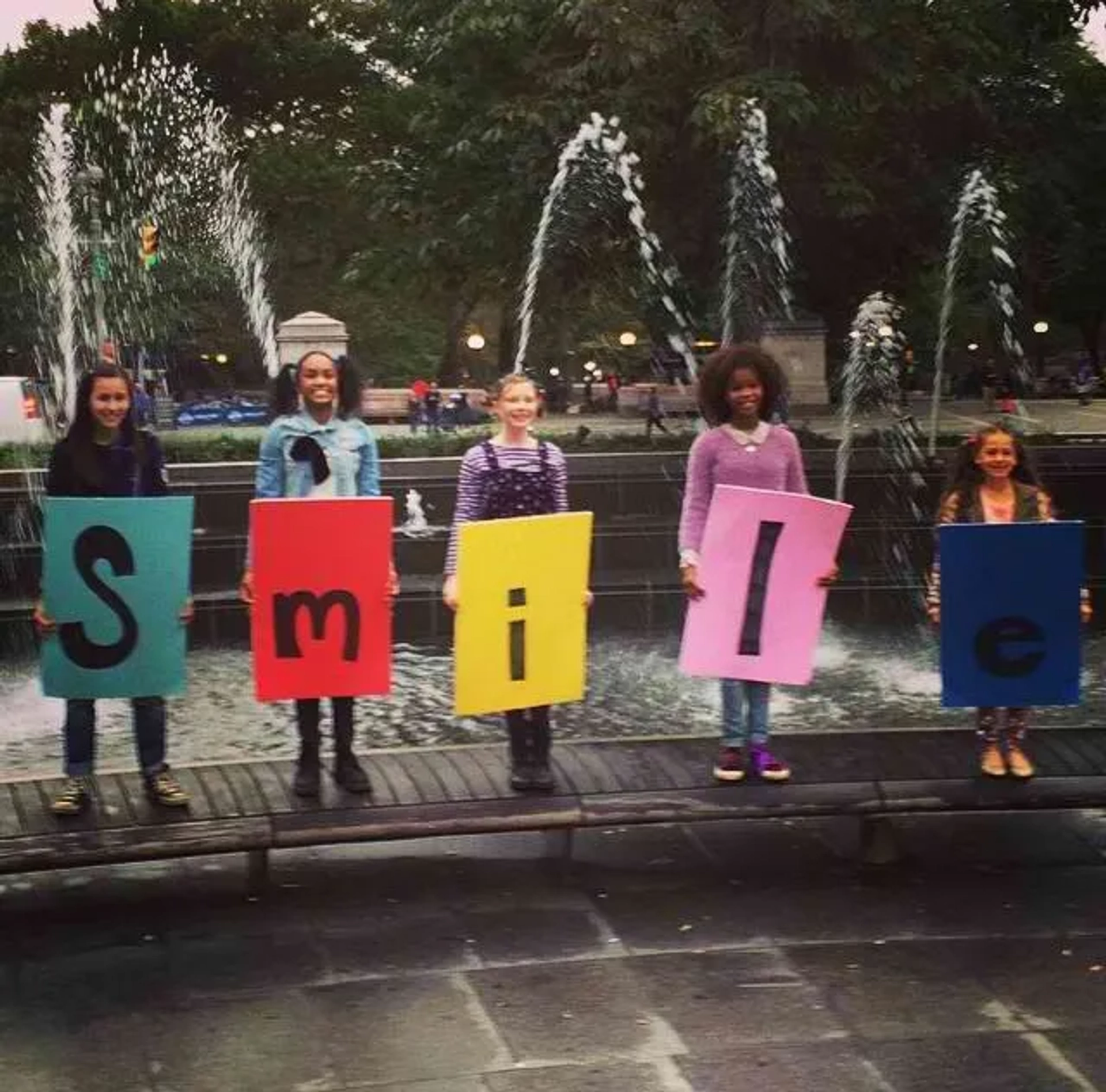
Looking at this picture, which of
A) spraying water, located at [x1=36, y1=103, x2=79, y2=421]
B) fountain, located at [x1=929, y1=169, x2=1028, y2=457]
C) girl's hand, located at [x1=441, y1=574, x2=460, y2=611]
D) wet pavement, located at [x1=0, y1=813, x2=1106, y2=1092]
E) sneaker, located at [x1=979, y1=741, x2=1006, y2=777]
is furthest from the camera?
spraying water, located at [x1=36, y1=103, x2=79, y2=421]

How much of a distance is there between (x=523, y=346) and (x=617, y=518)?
816cm

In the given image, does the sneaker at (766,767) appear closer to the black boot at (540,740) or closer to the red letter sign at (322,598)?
the black boot at (540,740)

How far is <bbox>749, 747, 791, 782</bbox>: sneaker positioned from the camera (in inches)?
247

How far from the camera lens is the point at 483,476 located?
20.7 ft

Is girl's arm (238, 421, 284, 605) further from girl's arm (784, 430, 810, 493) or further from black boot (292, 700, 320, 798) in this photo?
girl's arm (784, 430, 810, 493)

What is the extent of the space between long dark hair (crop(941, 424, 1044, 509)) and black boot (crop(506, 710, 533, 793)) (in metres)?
1.86

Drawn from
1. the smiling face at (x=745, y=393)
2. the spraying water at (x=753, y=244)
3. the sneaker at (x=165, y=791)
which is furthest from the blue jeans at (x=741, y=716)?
the spraying water at (x=753, y=244)

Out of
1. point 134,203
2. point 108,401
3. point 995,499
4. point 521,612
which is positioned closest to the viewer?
point 108,401

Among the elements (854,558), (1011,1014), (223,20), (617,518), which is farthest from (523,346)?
(223,20)

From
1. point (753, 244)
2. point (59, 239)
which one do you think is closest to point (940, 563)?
point (753, 244)

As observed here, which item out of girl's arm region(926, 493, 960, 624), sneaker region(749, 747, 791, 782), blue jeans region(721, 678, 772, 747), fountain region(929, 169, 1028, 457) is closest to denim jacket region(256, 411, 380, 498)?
blue jeans region(721, 678, 772, 747)

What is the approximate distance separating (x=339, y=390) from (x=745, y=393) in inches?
59.5

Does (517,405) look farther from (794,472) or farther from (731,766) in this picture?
(731,766)

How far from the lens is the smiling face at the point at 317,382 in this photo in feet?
20.2
